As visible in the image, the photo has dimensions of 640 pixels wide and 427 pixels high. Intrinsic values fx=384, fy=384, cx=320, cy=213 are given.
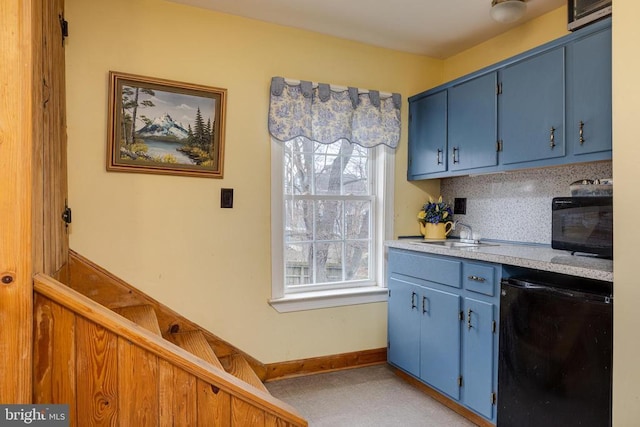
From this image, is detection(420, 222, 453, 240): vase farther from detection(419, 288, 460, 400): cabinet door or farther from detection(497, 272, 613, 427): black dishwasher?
detection(497, 272, 613, 427): black dishwasher

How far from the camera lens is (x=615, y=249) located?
157 centimetres

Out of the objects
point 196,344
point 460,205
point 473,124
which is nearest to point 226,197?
point 196,344

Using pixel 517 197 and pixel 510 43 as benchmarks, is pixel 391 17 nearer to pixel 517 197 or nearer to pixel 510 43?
pixel 510 43

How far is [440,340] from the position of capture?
2451 millimetres

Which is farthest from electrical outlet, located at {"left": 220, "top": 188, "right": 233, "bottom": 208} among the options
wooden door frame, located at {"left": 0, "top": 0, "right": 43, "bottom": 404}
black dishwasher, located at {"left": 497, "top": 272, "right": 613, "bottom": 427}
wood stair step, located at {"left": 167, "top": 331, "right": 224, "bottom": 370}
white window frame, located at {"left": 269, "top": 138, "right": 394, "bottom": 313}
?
black dishwasher, located at {"left": 497, "top": 272, "right": 613, "bottom": 427}

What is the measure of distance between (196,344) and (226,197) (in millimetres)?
961

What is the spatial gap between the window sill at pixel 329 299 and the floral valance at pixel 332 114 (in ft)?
3.78

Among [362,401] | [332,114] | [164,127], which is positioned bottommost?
[362,401]

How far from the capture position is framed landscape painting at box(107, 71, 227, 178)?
235 centimetres

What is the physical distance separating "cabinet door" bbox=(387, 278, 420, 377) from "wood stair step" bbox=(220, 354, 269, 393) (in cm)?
102

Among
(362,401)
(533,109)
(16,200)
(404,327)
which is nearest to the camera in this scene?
(16,200)

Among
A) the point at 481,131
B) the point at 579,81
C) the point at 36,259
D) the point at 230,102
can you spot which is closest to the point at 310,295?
the point at 230,102

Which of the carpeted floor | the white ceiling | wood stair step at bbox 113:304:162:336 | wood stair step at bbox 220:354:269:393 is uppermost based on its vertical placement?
the white ceiling

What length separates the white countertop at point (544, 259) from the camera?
1659mm
